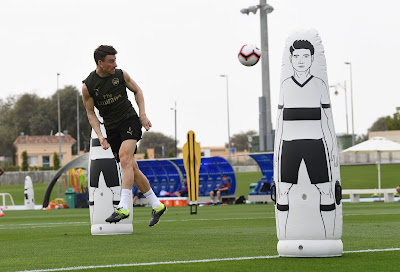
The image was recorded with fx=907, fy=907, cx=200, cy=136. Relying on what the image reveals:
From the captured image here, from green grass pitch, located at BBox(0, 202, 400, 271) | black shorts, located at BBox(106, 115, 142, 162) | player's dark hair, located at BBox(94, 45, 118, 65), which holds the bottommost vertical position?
green grass pitch, located at BBox(0, 202, 400, 271)

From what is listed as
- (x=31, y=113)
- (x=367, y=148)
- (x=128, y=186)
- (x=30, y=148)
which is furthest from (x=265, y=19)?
(x=31, y=113)

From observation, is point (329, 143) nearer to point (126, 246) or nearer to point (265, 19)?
point (126, 246)

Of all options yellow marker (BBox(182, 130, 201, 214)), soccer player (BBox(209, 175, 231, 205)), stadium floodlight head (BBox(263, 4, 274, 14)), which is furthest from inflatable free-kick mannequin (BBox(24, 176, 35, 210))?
yellow marker (BBox(182, 130, 201, 214))

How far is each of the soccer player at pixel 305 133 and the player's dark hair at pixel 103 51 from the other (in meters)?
3.37

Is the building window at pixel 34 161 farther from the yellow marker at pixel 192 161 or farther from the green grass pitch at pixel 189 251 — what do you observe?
the green grass pitch at pixel 189 251

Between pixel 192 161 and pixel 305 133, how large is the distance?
52.1ft

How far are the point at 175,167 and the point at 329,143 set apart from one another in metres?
35.5

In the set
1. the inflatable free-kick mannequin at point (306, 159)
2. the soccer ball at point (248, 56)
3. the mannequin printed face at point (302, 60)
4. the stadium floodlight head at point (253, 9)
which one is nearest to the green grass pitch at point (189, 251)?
the inflatable free-kick mannequin at point (306, 159)

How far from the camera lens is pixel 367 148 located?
1478 inches

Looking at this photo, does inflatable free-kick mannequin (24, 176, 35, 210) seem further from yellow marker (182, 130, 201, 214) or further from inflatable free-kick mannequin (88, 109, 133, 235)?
inflatable free-kick mannequin (88, 109, 133, 235)

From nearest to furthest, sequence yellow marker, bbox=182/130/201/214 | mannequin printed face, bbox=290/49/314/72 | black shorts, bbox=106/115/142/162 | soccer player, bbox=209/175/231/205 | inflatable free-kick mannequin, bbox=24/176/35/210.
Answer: mannequin printed face, bbox=290/49/314/72 → black shorts, bbox=106/115/142/162 → yellow marker, bbox=182/130/201/214 → soccer player, bbox=209/175/231/205 → inflatable free-kick mannequin, bbox=24/176/35/210

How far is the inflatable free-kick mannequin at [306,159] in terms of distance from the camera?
860 cm

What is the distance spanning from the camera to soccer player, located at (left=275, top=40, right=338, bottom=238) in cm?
866

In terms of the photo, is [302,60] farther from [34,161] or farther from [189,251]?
[34,161]
